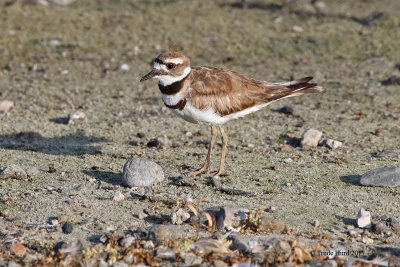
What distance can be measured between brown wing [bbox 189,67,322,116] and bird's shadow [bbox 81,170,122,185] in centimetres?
97

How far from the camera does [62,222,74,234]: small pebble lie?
14.1ft

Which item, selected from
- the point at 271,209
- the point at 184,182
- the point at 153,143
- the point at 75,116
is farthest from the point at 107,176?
the point at 75,116

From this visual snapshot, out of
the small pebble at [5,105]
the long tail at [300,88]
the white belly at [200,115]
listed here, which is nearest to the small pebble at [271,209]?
the white belly at [200,115]

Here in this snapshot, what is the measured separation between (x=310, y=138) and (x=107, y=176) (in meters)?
2.27

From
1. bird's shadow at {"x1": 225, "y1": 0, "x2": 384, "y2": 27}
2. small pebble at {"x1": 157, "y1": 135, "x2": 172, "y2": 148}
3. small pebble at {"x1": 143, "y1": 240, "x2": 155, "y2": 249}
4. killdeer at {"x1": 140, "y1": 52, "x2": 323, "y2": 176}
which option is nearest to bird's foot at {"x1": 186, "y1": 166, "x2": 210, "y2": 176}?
killdeer at {"x1": 140, "y1": 52, "x2": 323, "y2": 176}

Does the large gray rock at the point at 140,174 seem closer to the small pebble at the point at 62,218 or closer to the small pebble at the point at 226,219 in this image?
the small pebble at the point at 62,218

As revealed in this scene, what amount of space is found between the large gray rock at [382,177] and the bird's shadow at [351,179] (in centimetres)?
10

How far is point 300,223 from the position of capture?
454 cm

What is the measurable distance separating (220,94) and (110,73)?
3.89m

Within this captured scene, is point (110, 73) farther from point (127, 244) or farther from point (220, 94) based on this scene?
point (127, 244)

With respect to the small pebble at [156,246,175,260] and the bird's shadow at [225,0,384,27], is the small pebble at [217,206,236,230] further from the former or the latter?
the bird's shadow at [225,0,384,27]

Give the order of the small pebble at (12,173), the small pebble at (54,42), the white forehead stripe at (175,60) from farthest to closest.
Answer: the small pebble at (54,42)
the white forehead stripe at (175,60)
the small pebble at (12,173)

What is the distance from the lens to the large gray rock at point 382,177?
17.3 feet

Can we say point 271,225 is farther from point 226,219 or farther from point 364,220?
point 364,220
